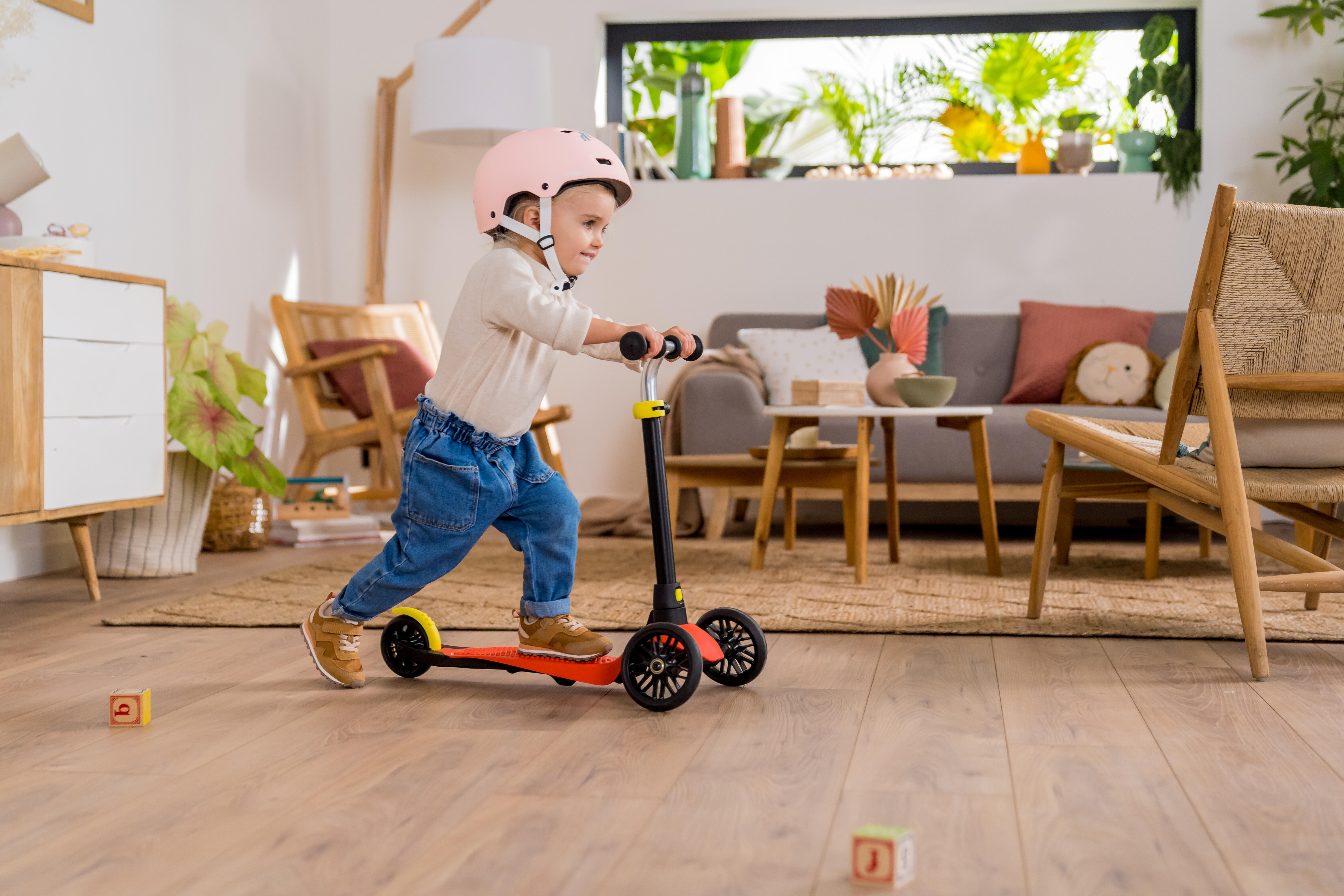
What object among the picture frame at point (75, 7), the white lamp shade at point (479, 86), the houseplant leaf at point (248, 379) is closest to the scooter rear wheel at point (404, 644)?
the houseplant leaf at point (248, 379)

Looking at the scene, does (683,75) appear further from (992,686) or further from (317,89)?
(992,686)

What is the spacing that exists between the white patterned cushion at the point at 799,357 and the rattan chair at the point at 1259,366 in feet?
6.84

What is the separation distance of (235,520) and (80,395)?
1081 millimetres

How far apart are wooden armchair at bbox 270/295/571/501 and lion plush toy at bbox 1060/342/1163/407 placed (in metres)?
1.73

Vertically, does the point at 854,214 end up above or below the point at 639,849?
above

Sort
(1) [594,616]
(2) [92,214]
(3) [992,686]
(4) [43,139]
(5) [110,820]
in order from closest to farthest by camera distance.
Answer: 1. (5) [110,820]
2. (3) [992,686]
3. (1) [594,616]
4. (4) [43,139]
5. (2) [92,214]

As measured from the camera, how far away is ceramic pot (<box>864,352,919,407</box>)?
2973mm

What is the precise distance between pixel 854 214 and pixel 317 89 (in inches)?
87.9

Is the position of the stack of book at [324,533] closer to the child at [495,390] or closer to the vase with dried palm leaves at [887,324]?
the vase with dried palm leaves at [887,324]

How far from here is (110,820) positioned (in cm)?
124

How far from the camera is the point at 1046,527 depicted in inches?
91.7

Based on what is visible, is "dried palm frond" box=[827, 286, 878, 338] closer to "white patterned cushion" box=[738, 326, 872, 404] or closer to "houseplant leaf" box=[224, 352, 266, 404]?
"white patterned cushion" box=[738, 326, 872, 404]

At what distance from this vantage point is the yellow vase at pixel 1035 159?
15.4ft

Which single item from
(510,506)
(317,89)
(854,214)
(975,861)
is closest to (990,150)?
(854,214)
